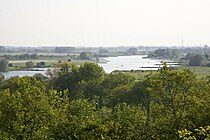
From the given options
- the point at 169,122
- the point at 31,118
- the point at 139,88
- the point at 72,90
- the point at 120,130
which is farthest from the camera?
the point at 72,90

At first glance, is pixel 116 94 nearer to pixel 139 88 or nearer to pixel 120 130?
pixel 139 88

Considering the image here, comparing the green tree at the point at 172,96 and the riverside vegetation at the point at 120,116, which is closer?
the riverside vegetation at the point at 120,116

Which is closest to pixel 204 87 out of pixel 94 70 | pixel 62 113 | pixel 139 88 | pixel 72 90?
pixel 62 113

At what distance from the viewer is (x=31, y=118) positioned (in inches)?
1046

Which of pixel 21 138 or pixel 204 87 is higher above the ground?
pixel 204 87

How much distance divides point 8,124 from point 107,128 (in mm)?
9489

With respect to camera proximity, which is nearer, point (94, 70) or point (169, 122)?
point (169, 122)

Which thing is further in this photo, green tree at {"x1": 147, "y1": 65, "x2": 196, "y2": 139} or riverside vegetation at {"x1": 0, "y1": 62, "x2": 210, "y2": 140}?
green tree at {"x1": 147, "y1": 65, "x2": 196, "y2": 139}

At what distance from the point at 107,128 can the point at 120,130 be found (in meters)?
1.85

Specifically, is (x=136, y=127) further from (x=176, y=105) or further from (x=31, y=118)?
(x=31, y=118)

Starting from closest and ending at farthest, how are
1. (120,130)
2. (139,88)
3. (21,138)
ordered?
(120,130)
(21,138)
(139,88)

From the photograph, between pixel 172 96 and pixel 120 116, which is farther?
pixel 120 116

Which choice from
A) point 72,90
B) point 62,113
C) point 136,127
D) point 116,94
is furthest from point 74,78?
point 136,127

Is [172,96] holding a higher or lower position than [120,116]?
higher
